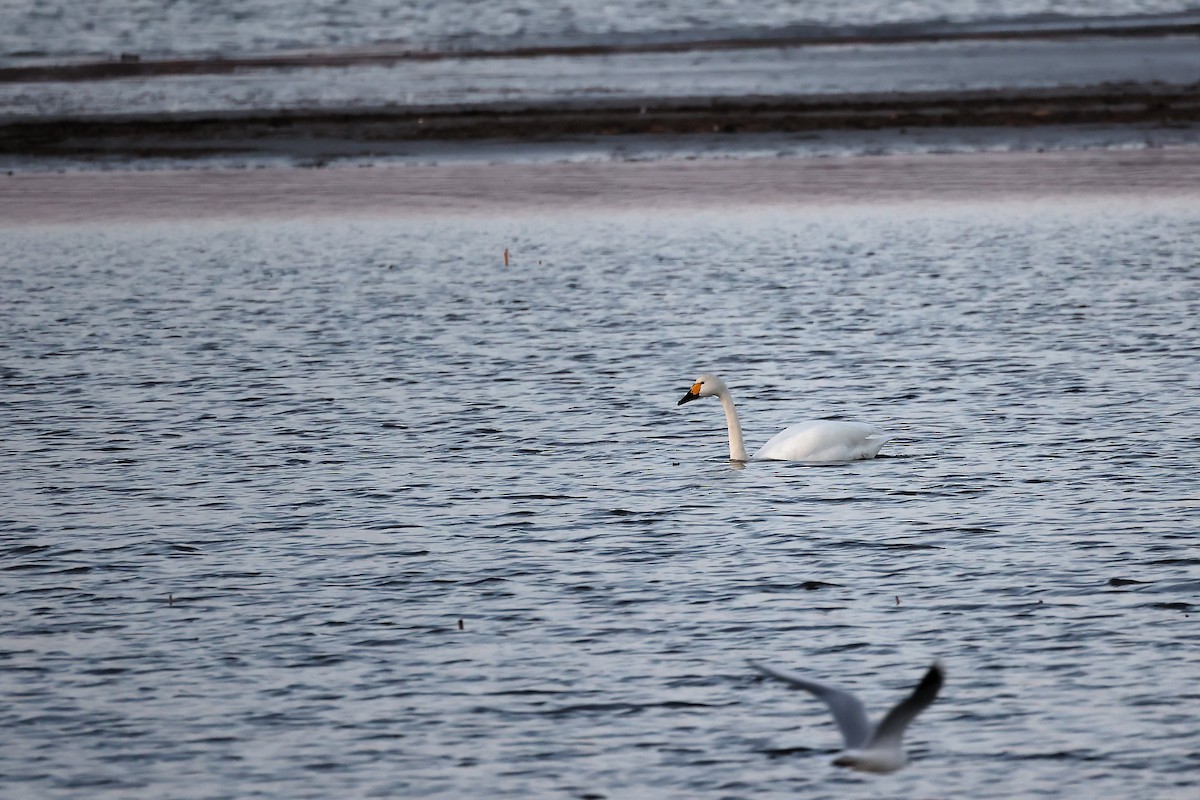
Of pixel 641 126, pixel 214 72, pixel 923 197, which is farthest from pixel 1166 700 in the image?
pixel 214 72

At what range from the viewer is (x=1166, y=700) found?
10414 millimetres

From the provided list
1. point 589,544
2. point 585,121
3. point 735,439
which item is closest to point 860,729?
point 589,544

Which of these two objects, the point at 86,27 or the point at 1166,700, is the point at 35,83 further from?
the point at 1166,700

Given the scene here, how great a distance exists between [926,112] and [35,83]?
30.7 meters

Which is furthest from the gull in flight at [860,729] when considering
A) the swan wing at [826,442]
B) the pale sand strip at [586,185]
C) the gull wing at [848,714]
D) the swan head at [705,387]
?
the pale sand strip at [586,185]

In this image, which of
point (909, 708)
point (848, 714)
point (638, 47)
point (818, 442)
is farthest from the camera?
point (638, 47)

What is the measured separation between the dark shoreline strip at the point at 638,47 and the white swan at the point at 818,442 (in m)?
50.7

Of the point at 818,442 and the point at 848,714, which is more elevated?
the point at 848,714

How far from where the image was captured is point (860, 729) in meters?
8.50

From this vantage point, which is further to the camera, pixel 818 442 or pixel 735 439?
pixel 735 439

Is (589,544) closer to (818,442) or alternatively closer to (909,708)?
(818,442)

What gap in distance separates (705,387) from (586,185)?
25.4m

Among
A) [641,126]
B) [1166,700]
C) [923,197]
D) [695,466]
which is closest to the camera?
[1166,700]

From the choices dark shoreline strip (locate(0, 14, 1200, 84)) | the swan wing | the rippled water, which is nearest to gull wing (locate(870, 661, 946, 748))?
the rippled water
